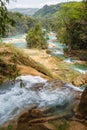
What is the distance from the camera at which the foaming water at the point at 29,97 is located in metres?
→ 10.2

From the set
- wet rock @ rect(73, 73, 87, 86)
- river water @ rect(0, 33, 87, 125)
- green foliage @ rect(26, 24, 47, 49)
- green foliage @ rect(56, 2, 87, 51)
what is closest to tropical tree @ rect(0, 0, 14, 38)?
river water @ rect(0, 33, 87, 125)

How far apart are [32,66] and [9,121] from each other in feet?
24.2

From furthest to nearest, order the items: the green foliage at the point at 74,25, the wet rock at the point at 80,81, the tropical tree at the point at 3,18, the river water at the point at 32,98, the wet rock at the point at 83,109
Result: 1. the green foliage at the point at 74,25
2. the wet rock at the point at 80,81
3. the river water at the point at 32,98
4. the wet rock at the point at 83,109
5. the tropical tree at the point at 3,18

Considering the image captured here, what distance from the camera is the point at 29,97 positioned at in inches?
446

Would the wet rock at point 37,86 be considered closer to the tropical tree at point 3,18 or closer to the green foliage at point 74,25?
the tropical tree at point 3,18

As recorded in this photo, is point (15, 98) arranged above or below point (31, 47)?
above

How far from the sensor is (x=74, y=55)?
143 ft

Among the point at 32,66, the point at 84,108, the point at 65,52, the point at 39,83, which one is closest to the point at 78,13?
the point at 65,52

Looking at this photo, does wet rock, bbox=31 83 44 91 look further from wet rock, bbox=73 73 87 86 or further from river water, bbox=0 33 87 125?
wet rock, bbox=73 73 87 86

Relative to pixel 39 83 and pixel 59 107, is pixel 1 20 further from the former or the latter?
pixel 39 83

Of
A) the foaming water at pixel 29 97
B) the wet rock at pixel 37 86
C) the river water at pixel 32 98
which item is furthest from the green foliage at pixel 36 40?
the foaming water at pixel 29 97

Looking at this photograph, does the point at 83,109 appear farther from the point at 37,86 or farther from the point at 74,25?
the point at 74,25

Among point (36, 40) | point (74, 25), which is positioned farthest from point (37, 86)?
point (36, 40)

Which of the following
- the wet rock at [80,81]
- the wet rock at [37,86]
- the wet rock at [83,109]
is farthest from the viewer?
the wet rock at [80,81]
